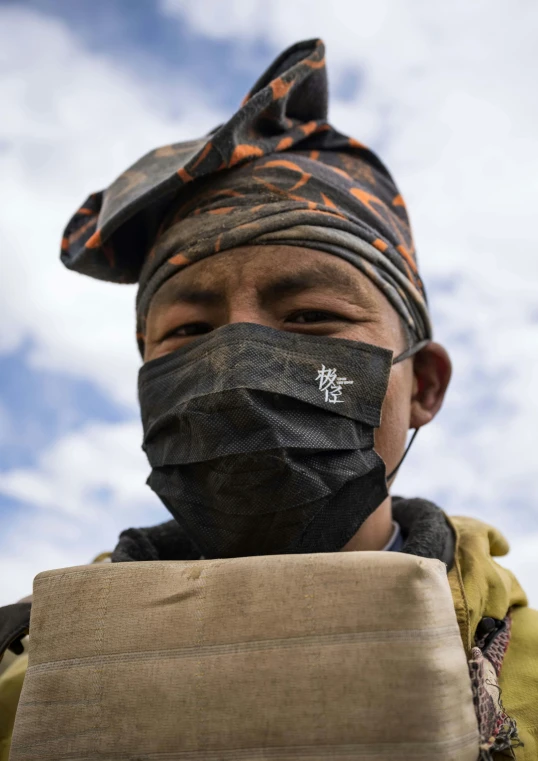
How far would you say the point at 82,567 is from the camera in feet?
4.86

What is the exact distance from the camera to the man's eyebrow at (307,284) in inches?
87.3

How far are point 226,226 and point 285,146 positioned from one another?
1.91ft

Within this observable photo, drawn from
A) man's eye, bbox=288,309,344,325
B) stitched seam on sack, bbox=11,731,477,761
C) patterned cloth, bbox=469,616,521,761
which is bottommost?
stitched seam on sack, bbox=11,731,477,761

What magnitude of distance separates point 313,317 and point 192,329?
0.43 metres

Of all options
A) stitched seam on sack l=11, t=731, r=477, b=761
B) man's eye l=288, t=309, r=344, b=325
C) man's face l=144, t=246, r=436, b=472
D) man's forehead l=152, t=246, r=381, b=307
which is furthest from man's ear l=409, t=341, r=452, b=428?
stitched seam on sack l=11, t=731, r=477, b=761

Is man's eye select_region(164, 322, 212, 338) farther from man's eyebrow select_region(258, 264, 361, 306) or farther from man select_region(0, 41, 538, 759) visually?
man's eyebrow select_region(258, 264, 361, 306)

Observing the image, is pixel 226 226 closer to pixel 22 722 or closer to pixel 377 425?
pixel 377 425

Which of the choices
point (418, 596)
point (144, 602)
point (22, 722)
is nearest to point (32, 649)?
point (22, 722)

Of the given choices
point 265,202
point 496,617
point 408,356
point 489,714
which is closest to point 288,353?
point 408,356

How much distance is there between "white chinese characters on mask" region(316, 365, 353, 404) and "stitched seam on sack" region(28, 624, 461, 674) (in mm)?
837

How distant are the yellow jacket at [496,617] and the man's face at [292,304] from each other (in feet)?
1.24

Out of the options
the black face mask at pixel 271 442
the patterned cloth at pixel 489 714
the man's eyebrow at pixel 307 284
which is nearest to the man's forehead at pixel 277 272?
the man's eyebrow at pixel 307 284

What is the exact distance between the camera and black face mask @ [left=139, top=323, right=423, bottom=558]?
1885 mm

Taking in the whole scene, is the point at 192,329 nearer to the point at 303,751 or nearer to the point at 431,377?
the point at 431,377
